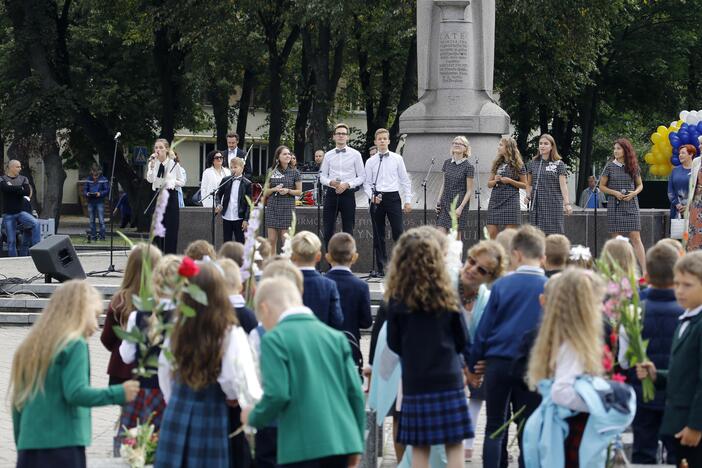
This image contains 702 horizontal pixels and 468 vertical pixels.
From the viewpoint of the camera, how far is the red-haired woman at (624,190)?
54.8ft

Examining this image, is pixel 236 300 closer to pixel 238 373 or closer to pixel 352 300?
pixel 238 373

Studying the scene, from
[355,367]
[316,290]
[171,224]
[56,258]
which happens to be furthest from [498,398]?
[171,224]

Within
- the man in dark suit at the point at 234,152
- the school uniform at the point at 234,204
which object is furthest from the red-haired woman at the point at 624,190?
the man in dark suit at the point at 234,152

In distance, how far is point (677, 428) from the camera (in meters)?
6.61

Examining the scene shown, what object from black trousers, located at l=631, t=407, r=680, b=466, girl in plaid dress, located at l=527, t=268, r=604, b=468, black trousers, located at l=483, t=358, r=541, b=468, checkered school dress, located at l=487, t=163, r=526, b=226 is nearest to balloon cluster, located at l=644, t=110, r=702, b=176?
checkered school dress, located at l=487, t=163, r=526, b=226

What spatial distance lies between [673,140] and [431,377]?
59.8 feet

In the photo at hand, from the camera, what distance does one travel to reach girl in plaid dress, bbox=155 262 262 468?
20.1ft

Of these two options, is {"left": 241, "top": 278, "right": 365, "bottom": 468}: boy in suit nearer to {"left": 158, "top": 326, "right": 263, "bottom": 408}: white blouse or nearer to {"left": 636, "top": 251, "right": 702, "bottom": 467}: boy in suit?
{"left": 158, "top": 326, "right": 263, "bottom": 408}: white blouse

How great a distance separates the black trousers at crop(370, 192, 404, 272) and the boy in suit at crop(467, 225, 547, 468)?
31.6 ft

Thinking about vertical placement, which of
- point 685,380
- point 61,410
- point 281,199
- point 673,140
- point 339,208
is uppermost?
point 673,140

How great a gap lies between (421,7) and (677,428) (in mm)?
15506

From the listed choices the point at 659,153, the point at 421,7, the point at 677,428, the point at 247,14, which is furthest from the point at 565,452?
the point at 247,14

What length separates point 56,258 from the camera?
663 inches

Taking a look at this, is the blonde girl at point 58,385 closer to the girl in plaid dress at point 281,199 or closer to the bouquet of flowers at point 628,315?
the bouquet of flowers at point 628,315
